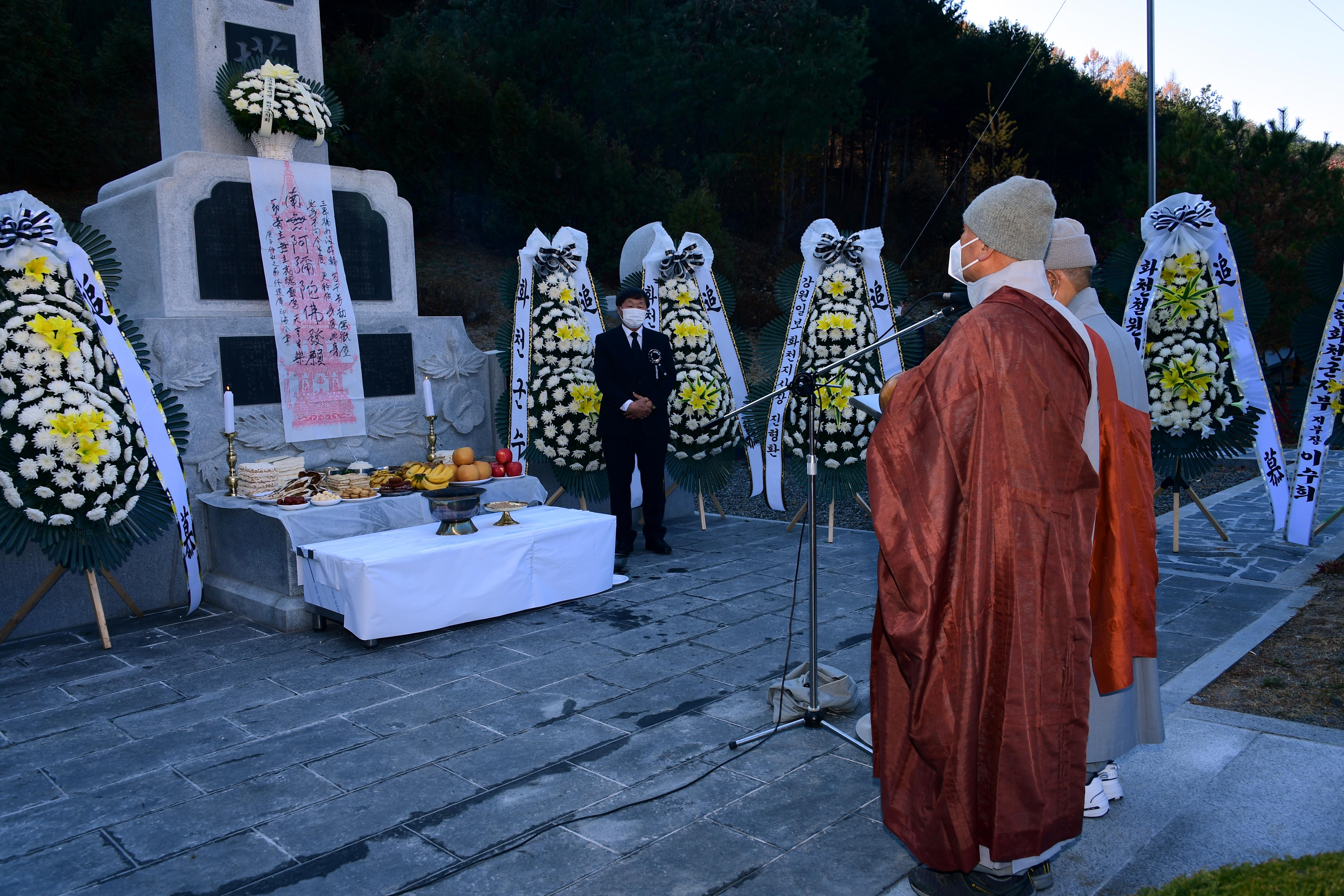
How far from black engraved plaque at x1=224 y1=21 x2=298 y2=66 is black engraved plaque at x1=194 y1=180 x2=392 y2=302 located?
1055mm

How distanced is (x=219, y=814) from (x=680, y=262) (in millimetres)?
5910

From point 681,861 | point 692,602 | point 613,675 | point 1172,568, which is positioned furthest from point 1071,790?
point 1172,568

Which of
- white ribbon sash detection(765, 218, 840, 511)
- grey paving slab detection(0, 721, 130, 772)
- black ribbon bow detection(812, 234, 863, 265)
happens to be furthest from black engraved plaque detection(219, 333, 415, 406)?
black ribbon bow detection(812, 234, 863, 265)

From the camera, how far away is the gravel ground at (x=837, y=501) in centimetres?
876

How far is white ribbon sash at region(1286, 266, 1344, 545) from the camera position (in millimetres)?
6938

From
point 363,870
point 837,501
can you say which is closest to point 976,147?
point 837,501

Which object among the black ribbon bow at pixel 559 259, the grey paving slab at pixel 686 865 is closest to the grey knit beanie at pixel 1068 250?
the grey paving slab at pixel 686 865

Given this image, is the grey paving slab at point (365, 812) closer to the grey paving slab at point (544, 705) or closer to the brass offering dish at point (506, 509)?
the grey paving slab at point (544, 705)

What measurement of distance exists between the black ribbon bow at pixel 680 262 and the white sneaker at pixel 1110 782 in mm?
5778

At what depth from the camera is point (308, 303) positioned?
662cm

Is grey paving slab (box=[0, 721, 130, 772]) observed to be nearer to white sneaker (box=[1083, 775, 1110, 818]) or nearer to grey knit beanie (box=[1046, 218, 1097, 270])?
white sneaker (box=[1083, 775, 1110, 818])

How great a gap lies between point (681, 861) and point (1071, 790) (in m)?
1.18

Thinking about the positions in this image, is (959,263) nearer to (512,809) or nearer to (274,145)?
(512,809)

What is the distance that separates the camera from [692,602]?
589 cm
